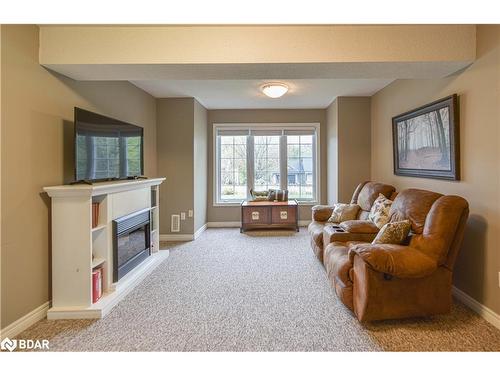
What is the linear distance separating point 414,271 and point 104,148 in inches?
117

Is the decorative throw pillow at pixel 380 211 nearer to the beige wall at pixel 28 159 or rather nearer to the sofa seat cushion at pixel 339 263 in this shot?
the sofa seat cushion at pixel 339 263

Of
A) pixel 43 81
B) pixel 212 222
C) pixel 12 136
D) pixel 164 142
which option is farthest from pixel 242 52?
pixel 212 222

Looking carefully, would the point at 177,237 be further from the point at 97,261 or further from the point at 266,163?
the point at 266,163

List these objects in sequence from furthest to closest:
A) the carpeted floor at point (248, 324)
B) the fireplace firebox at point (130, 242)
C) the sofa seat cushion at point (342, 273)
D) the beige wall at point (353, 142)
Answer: the beige wall at point (353, 142)
the fireplace firebox at point (130, 242)
the sofa seat cushion at point (342, 273)
the carpeted floor at point (248, 324)

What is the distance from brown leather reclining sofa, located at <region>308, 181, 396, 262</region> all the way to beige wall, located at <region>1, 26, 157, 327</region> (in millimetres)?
2768

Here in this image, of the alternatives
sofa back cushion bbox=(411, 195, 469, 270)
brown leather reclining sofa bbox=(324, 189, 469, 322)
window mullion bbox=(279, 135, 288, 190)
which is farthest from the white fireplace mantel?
window mullion bbox=(279, 135, 288, 190)

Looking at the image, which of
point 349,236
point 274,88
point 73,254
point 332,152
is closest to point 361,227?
point 349,236

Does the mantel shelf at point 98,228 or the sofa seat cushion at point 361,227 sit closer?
the mantel shelf at point 98,228

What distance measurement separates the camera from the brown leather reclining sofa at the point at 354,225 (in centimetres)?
284

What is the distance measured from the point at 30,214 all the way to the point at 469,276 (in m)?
3.78

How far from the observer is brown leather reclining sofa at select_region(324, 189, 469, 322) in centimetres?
190

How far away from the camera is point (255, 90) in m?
4.19

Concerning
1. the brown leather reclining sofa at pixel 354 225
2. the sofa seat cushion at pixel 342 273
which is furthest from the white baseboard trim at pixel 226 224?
the sofa seat cushion at pixel 342 273

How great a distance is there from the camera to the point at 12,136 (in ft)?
6.35
